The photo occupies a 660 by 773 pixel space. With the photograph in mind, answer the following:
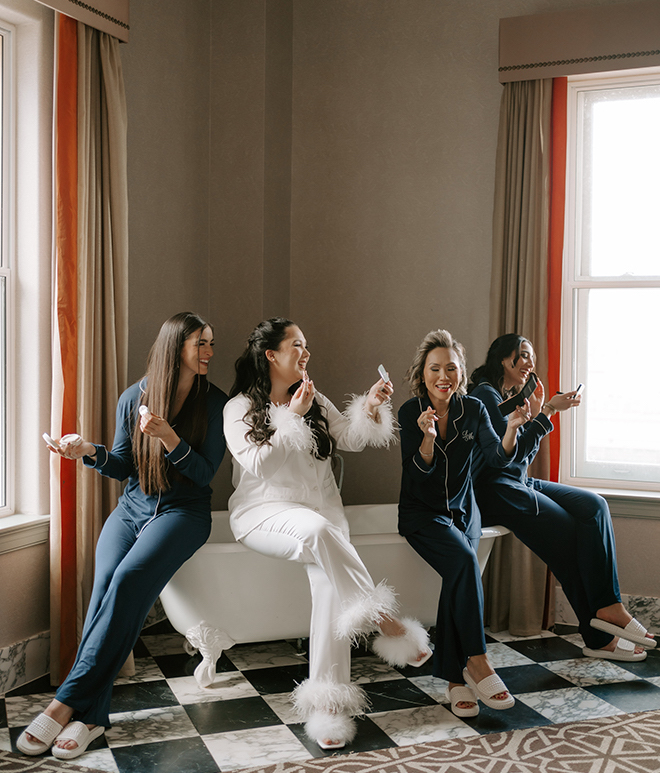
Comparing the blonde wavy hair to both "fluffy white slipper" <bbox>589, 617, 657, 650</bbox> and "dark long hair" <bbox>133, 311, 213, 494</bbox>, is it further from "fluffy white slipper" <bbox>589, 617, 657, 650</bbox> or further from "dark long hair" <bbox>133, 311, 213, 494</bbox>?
"fluffy white slipper" <bbox>589, 617, 657, 650</bbox>

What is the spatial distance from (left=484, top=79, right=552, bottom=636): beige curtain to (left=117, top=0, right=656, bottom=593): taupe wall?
0.16m

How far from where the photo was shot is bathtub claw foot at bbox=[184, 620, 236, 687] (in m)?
2.59

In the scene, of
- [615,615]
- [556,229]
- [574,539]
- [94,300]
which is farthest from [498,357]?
[94,300]

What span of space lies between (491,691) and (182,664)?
1176 mm

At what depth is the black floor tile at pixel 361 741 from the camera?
7.11ft

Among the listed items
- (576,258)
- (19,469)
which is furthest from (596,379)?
(19,469)

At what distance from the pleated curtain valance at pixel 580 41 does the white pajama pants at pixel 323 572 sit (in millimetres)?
2195

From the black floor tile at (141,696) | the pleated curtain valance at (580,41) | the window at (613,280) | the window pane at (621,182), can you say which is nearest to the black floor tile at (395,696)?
the black floor tile at (141,696)

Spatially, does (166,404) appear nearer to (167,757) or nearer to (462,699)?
(167,757)

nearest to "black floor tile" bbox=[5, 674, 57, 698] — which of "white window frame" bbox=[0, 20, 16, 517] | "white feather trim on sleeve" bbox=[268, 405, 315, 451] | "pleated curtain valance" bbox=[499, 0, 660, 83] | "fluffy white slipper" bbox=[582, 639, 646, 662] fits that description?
"white window frame" bbox=[0, 20, 16, 517]

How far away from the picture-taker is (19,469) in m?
2.74

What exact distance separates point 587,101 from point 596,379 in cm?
129

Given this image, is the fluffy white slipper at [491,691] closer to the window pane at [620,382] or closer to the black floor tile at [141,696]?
the black floor tile at [141,696]

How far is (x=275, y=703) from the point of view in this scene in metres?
2.50
